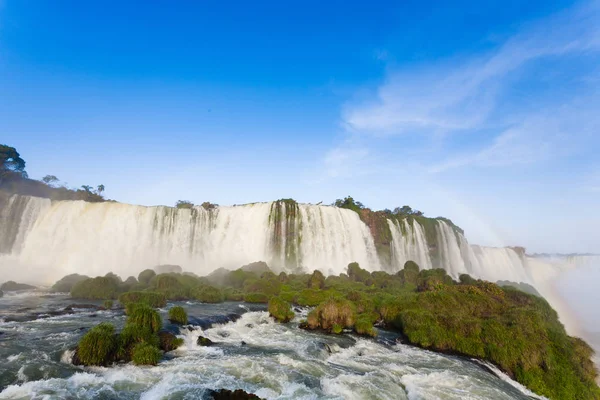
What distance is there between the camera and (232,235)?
146ft

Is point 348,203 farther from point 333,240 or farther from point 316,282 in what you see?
point 316,282

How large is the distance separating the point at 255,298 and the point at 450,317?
1382 cm

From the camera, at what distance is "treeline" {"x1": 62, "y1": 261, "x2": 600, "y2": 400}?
12461mm

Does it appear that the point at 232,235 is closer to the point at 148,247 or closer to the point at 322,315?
the point at 148,247

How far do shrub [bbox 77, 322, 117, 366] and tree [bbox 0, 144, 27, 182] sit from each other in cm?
4769

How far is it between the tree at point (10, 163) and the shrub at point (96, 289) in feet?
107

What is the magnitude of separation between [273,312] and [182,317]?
5177mm

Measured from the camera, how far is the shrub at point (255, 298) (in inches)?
969

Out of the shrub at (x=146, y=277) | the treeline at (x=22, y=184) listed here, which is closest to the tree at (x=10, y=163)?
the treeline at (x=22, y=184)

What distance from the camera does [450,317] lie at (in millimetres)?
15523

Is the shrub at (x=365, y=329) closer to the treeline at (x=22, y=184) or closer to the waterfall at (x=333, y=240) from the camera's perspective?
the waterfall at (x=333, y=240)

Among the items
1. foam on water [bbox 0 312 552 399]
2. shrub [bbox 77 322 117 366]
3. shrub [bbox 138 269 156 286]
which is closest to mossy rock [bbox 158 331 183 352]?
foam on water [bbox 0 312 552 399]

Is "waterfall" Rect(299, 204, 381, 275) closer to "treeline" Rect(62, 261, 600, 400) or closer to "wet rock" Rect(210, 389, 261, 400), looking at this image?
"treeline" Rect(62, 261, 600, 400)

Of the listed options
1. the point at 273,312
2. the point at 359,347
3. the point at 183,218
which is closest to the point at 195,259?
the point at 183,218
